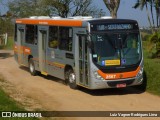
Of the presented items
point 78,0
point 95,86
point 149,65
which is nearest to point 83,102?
point 95,86

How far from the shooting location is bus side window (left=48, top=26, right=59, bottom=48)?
59.9 ft

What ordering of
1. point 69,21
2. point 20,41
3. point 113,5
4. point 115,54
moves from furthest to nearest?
point 113,5 → point 20,41 → point 69,21 → point 115,54

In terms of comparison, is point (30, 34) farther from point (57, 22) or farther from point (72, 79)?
point (72, 79)

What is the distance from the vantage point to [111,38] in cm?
1527

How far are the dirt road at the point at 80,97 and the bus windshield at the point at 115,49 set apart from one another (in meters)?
1.23

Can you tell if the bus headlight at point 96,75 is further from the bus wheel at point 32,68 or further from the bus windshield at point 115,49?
the bus wheel at point 32,68

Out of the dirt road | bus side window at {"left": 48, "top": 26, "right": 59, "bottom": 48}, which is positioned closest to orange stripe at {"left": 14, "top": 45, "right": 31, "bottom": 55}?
the dirt road

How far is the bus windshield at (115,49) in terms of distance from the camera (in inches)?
592

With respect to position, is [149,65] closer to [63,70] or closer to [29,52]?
[63,70]

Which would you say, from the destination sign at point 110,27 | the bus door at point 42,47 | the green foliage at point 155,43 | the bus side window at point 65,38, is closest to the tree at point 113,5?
the green foliage at point 155,43

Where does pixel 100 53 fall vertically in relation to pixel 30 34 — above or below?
below

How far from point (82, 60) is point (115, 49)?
1.27 metres

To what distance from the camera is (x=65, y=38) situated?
1733 centimetres

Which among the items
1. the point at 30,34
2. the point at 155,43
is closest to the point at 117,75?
the point at 30,34
